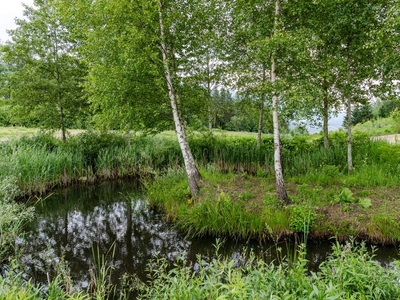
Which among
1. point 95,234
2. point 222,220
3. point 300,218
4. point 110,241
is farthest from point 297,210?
point 95,234

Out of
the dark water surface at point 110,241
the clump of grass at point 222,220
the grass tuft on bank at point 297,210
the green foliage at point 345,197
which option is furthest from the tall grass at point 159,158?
the clump of grass at point 222,220

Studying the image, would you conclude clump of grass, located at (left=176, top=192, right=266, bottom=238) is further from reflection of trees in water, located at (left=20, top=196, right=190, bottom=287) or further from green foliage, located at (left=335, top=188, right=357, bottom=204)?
green foliage, located at (left=335, top=188, right=357, bottom=204)

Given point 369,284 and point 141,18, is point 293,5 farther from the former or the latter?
point 369,284

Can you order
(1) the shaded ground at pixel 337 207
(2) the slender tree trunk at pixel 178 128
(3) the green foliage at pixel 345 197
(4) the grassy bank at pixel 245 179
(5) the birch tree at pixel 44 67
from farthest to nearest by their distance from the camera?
1. (5) the birch tree at pixel 44 67
2. (2) the slender tree trunk at pixel 178 128
3. (3) the green foliage at pixel 345 197
4. (4) the grassy bank at pixel 245 179
5. (1) the shaded ground at pixel 337 207

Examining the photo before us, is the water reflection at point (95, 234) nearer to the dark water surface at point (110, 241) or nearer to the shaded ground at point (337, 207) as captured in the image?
the dark water surface at point (110, 241)

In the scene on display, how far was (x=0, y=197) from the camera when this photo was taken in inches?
251

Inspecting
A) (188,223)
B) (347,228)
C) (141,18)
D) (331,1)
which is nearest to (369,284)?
(347,228)

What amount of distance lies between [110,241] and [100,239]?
27 centimetres

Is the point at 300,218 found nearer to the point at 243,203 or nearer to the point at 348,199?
the point at 243,203

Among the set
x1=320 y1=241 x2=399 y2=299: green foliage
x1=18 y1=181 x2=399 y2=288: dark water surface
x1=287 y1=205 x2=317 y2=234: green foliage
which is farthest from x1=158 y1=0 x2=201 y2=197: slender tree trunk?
x1=320 y1=241 x2=399 y2=299: green foliage

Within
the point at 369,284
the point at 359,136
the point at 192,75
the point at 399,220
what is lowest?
the point at 399,220

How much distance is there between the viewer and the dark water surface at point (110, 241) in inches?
204

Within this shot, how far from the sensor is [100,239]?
6.36 m

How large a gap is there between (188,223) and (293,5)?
220 inches
